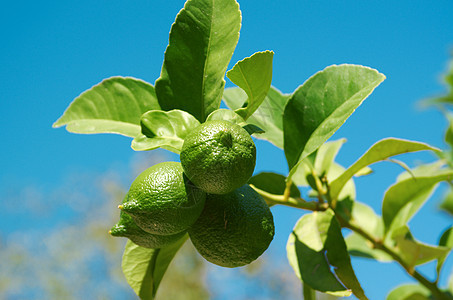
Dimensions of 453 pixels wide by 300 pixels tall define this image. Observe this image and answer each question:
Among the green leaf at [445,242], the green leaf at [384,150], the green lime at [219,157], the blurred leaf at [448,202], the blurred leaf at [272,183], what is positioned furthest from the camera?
the blurred leaf at [448,202]

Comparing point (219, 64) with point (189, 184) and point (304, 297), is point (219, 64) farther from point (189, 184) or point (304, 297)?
point (304, 297)

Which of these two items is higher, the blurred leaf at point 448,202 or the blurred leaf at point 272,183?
the blurred leaf at point 272,183

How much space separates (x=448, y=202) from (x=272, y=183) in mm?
1585

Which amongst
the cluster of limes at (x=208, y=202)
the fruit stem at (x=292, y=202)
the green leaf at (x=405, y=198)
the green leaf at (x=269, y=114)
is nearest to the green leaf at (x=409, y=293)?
the green leaf at (x=405, y=198)

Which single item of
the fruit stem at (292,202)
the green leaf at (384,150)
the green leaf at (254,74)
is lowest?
the fruit stem at (292,202)

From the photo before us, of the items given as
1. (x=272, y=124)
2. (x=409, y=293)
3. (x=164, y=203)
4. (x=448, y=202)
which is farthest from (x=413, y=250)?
(x=448, y=202)

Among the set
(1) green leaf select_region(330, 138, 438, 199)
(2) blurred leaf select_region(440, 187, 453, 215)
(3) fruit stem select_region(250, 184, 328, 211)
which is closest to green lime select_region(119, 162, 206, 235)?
(3) fruit stem select_region(250, 184, 328, 211)

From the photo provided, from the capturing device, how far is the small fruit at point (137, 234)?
777 millimetres

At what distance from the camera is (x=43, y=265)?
12.7 metres

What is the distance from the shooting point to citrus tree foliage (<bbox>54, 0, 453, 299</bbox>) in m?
0.80

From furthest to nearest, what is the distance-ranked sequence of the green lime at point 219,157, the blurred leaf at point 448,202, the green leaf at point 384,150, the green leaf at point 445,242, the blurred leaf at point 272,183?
the blurred leaf at point 448,202, the green leaf at point 445,242, the blurred leaf at point 272,183, the green leaf at point 384,150, the green lime at point 219,157

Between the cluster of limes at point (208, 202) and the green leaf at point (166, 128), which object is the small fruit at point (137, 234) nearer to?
the cluster of limes at point (208, 202)

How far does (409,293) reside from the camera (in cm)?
137

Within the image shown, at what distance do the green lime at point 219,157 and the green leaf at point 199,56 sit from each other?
0.16m
